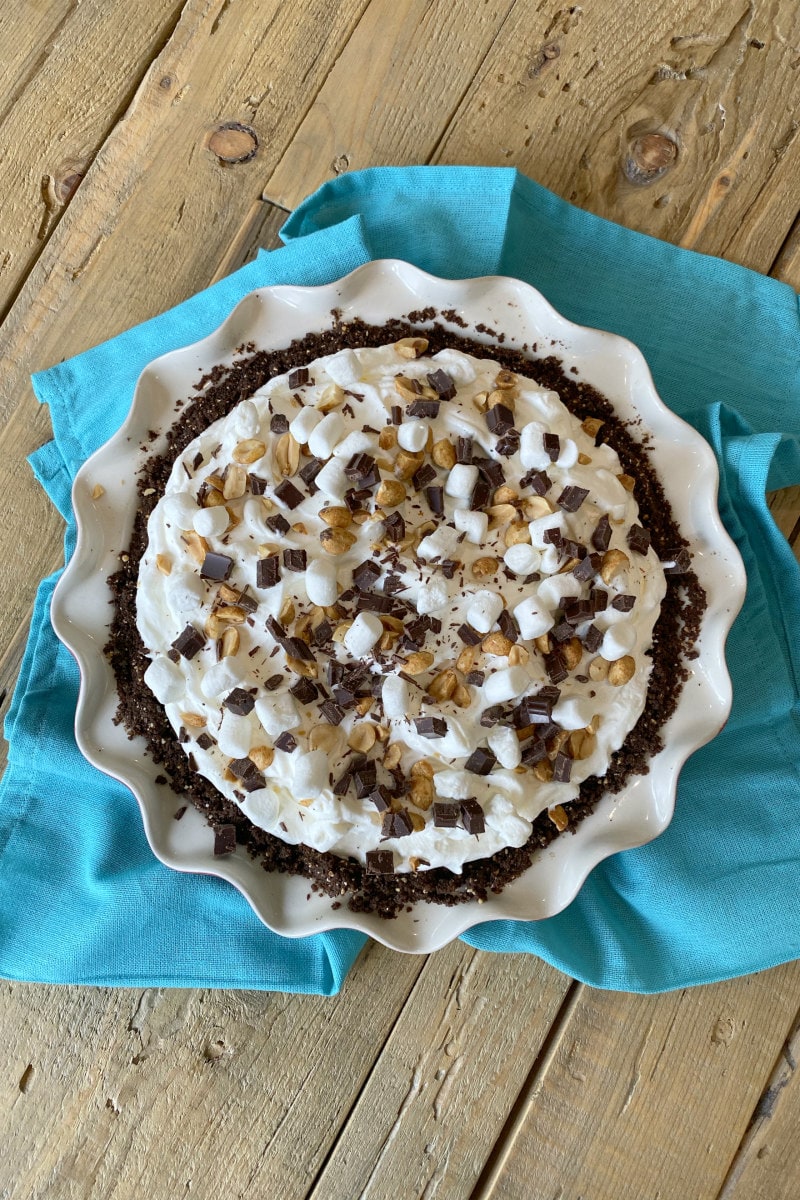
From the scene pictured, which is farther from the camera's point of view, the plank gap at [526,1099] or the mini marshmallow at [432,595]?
the plank gap at [526,1099]

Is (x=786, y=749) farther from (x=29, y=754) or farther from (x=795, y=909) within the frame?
(x=29, y=754)

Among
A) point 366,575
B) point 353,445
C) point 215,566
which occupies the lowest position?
point 215,566

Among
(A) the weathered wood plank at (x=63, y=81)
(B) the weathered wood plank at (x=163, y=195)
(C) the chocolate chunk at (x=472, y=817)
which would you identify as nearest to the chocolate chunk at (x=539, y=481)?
(C) the chocolate chunk at (x=472, y=817)

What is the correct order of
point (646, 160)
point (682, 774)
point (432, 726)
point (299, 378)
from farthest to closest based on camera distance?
point (646, 160) → point (682, 774) → point (299, 378) → point (432, 726)

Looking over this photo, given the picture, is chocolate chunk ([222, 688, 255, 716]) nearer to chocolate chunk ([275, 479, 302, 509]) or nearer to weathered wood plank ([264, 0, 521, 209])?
chocolate chunk ([275, 479, 302, 509])

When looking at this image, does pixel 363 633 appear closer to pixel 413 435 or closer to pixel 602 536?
pixel 413 435

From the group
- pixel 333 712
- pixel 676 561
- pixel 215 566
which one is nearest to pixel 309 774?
pixel 333 712

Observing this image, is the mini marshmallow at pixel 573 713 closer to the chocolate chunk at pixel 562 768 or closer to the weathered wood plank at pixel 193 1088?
the chocolate chunk at pixel 562 768
